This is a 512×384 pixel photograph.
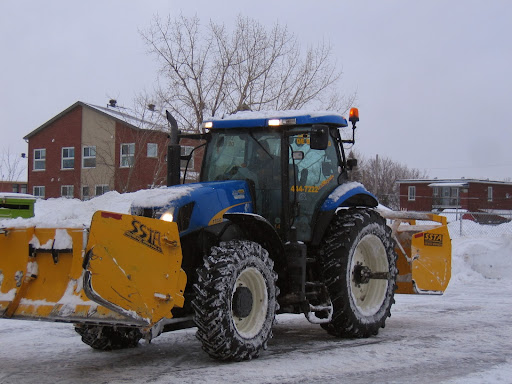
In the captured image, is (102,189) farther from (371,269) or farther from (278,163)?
(278,163)

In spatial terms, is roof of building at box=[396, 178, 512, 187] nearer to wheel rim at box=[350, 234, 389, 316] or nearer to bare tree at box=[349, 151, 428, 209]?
bare tree at box=[349, 151, 428, 209]

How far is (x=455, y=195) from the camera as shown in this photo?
50562 mm

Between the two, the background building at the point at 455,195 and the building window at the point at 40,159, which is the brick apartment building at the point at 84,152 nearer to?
the building window at the point at 40,159

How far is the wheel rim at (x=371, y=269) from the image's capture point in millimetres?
8180

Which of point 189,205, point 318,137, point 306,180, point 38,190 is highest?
point 318,137

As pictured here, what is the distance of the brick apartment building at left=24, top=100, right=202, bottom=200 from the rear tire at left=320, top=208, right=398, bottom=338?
24480mm

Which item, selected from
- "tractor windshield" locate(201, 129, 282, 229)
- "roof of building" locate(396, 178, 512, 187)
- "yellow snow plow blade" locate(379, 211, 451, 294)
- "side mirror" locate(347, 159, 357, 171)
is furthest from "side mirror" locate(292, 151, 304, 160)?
"roof of building" locate(396, 178, 512, 187)

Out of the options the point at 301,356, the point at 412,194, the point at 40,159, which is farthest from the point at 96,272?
the point at 412,194

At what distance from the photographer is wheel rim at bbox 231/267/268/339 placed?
21.1 feet

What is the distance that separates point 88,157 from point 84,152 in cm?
63

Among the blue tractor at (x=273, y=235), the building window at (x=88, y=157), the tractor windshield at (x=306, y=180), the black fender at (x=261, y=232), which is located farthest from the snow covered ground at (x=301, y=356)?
the building window at (x=88, y=157)

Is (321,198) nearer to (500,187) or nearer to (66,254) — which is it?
(66,254)

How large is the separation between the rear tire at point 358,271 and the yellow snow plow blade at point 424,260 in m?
0.84

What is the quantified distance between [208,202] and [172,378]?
1749mm
